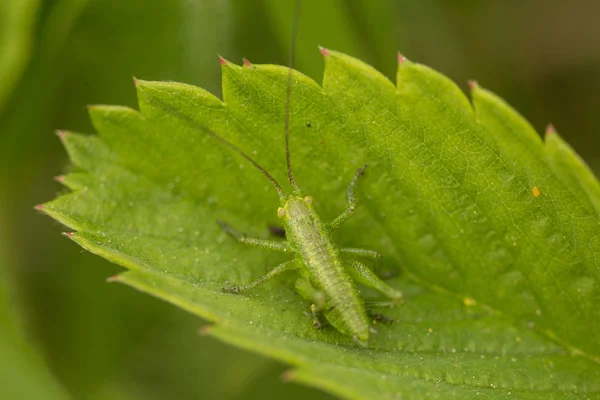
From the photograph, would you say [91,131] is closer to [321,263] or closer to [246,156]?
[246,156]

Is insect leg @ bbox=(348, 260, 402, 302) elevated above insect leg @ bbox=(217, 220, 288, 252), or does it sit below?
below

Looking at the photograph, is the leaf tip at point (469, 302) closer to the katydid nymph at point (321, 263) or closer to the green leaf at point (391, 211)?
the green leaf at point (391, 211)

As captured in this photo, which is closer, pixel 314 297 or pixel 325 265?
pixel 314 297

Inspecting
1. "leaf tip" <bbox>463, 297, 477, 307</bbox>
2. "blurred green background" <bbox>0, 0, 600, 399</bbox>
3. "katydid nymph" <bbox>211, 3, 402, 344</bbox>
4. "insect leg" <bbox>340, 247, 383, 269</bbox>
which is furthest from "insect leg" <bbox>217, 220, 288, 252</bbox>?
"blurred green background" <bbox>0, 0, 600, 399</bbox>

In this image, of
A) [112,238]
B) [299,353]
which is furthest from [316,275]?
[112,238]

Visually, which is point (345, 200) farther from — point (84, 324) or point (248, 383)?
point (84, 324)

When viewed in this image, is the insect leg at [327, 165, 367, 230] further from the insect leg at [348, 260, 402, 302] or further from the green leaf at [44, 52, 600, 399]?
the insect leg at [348, 260, 402, 302]

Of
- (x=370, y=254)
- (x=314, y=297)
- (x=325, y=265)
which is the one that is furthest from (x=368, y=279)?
(x=314, y=297)
